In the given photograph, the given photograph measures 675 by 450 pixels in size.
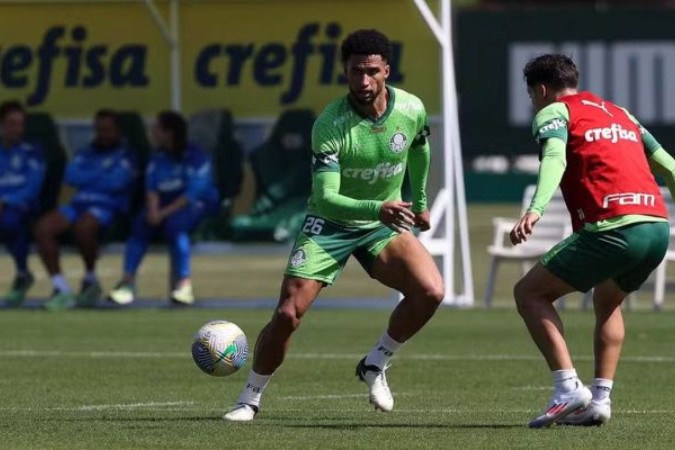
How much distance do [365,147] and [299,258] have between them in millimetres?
675

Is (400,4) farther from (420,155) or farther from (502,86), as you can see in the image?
(502,86)

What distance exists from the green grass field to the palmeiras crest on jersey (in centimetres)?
81

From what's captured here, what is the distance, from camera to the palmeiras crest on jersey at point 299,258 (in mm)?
10344

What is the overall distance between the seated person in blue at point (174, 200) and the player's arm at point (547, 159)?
1073 centimetres

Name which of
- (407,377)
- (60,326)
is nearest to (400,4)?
(60,326)

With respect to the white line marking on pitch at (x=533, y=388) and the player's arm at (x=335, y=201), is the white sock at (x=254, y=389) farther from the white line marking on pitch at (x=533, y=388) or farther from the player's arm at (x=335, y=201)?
the white line marking on pitch at (x=533, y=388)

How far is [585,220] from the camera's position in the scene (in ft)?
31.9

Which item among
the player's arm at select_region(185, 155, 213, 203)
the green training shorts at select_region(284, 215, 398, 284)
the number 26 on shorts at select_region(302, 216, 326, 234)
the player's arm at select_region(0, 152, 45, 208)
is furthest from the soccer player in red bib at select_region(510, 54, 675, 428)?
the player's arm at select_region(0, 152, 45, 208)

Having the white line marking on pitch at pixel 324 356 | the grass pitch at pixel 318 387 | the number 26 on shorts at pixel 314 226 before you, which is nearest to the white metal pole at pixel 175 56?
the grass pitch at pixel 318 387

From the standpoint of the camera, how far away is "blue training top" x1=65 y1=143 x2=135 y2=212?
66.7 feet

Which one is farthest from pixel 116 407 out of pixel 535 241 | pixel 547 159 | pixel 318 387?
pixel 535 241

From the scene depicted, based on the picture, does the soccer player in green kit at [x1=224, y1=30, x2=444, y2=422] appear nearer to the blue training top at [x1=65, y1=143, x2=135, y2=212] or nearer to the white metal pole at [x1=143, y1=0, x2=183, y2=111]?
the blue training top at [x1=65, y1=143, x2=135, y2=212]

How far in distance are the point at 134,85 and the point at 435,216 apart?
3882 mm

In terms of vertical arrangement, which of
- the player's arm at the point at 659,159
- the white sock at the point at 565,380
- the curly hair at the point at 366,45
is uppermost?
the curly hair at the point at 366,45
